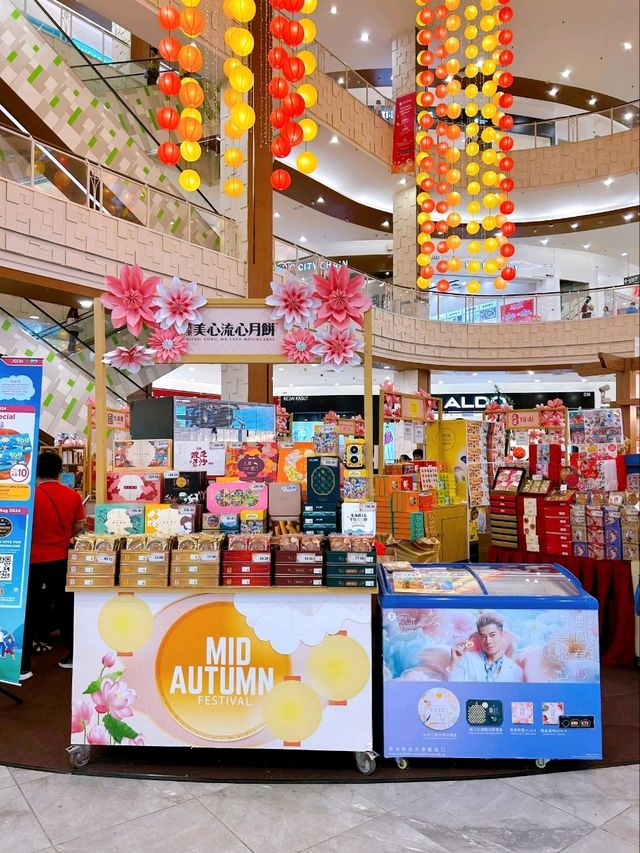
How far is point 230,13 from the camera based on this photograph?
4.59m

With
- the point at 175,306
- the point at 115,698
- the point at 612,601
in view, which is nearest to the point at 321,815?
the point at 115,698

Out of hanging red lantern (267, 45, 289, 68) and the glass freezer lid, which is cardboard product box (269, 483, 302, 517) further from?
hanging red lantern (267, 45, 289, 68)

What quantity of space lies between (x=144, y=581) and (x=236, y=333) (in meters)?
1.42

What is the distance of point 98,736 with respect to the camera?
2.79 m

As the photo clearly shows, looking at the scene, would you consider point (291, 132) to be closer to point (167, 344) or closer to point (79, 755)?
point (167, 344)

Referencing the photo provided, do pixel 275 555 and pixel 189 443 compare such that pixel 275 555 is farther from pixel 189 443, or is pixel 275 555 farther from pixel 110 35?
pixel 110 35

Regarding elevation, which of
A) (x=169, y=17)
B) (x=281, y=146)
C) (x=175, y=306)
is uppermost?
(x=169, y=17)

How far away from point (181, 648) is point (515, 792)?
5.19 ft

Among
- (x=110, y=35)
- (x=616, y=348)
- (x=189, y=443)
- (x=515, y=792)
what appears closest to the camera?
(x=515, y=792)

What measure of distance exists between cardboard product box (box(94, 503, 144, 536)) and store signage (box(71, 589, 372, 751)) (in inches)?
13.4

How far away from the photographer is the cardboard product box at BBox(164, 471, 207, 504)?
128 inches

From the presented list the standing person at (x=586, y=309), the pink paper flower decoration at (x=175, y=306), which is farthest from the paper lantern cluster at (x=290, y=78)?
the standing person at (x=586, y=309)

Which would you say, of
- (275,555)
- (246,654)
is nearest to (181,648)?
(246,654)

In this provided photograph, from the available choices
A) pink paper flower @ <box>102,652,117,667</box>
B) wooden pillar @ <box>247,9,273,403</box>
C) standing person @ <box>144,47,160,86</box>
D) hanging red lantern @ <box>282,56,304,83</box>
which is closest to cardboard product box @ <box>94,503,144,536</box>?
pink paper flower @ <box>102,652,117,667</box>
